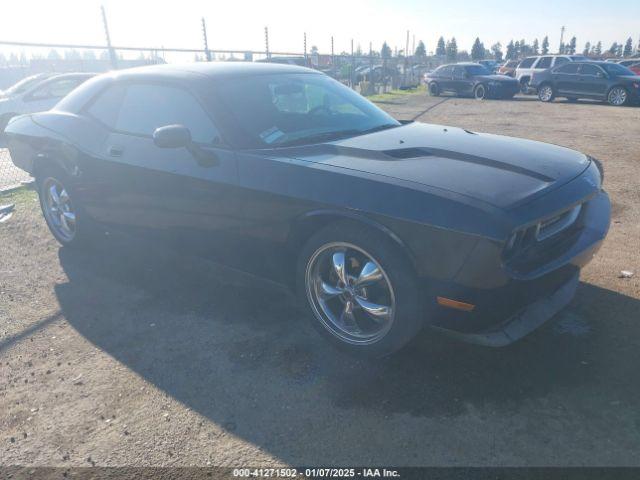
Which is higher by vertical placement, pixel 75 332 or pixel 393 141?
pixel 393 141

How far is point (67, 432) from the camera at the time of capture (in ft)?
8.25

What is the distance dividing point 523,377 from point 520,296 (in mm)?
521

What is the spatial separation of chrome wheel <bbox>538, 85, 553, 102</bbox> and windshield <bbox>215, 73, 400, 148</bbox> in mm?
17491

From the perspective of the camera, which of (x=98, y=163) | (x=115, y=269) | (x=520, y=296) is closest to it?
(x=520, y=296)

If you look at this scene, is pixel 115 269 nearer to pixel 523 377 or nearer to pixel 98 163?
pixel 98 163

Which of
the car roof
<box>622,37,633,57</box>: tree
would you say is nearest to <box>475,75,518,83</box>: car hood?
the car roof

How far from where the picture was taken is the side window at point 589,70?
57.5 ft

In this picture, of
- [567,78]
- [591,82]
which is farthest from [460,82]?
[591,82]

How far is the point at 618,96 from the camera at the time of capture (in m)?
17.1

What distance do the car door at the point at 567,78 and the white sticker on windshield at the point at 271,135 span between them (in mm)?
18045

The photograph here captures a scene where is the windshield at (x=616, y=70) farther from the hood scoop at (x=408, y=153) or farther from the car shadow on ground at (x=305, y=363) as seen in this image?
the hood scoop at (x=408, y=153)

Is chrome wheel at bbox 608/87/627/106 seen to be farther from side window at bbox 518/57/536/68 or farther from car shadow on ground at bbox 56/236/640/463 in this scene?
car shadow on ground at bbox 56/236/640/463

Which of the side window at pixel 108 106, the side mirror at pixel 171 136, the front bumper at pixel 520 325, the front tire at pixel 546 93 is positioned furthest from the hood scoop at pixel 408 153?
the front tire at pixel 546 93

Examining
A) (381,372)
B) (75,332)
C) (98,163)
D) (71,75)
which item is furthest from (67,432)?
(71,75)
